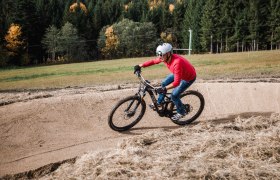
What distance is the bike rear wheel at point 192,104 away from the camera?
799 cm

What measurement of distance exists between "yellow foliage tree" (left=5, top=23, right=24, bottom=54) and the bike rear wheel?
37245 mm

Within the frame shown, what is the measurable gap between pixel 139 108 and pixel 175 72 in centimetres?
149

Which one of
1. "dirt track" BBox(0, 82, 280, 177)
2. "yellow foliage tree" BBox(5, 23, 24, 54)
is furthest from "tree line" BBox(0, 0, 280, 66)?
"dirt track" BBox(0, 82, 280, 177)

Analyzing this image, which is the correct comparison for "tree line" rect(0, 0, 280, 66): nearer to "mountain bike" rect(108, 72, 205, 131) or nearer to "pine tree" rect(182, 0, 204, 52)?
"pine tree" rect(182, 0, 204, 52)

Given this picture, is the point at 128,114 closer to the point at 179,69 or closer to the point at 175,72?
the point at 175,72

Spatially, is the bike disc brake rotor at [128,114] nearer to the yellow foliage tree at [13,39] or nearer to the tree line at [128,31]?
the yellow foliage tree at [13,39]

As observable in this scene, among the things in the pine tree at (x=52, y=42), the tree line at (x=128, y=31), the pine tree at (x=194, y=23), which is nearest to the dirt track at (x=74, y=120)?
the tree line at (x=128, y=31)

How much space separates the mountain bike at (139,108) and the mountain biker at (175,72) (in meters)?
0.18

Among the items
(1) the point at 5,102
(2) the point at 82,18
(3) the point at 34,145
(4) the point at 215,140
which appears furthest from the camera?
(2) the point at 82,18

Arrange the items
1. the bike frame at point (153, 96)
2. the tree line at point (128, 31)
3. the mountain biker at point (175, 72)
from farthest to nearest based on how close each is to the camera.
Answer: the tree line at point (128, 31), the bike frame at point (153, 96), the mountain biker at point (175, 72)

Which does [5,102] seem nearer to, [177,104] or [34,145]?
[34,145]

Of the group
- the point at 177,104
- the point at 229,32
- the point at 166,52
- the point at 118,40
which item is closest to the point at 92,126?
the point at 177,104

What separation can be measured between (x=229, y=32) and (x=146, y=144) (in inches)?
2605

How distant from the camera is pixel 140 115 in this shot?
299 inches
